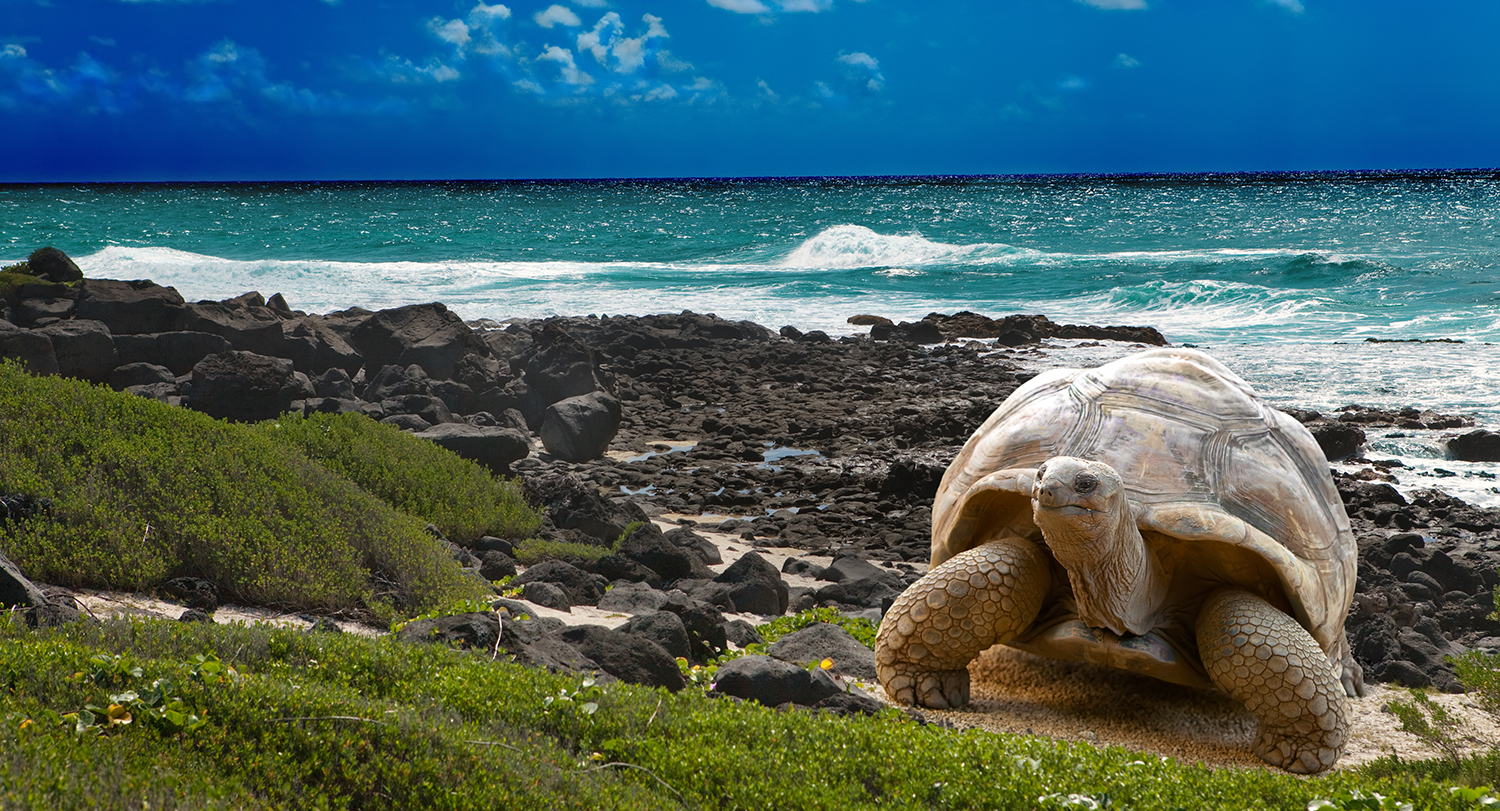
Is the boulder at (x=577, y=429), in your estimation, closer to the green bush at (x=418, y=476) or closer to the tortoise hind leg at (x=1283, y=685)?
the green bush at (x=418, y=476)

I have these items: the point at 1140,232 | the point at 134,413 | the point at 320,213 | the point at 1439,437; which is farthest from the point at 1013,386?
the point at 320,213

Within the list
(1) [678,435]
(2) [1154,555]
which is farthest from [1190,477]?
(1) [678,435]

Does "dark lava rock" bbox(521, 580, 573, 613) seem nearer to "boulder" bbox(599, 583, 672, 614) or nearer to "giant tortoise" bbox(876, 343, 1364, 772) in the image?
"boulder" bbox(599, 583, 672, 614)

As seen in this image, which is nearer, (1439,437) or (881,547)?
(881,547)

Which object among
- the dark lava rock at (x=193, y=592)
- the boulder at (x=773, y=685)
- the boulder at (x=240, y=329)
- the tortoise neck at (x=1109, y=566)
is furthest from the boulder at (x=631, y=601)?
the boulder at (x=240, y=329)

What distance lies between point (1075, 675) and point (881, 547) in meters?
3.71

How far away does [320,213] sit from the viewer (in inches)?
2798

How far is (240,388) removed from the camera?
10.5 meters

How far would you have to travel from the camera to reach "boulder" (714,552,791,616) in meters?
6.48

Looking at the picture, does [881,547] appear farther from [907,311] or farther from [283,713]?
[907,311]

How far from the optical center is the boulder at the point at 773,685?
4.45 meters

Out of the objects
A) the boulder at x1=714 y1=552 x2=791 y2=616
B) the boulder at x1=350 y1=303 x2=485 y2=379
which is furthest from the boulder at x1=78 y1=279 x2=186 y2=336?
the boulder at x1=714 y1=552 x2=791 y2=616

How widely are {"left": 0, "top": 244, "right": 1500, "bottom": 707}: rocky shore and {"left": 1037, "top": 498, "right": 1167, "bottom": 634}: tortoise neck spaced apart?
1.82m

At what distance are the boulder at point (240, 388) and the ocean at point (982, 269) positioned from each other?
38.3 feet
